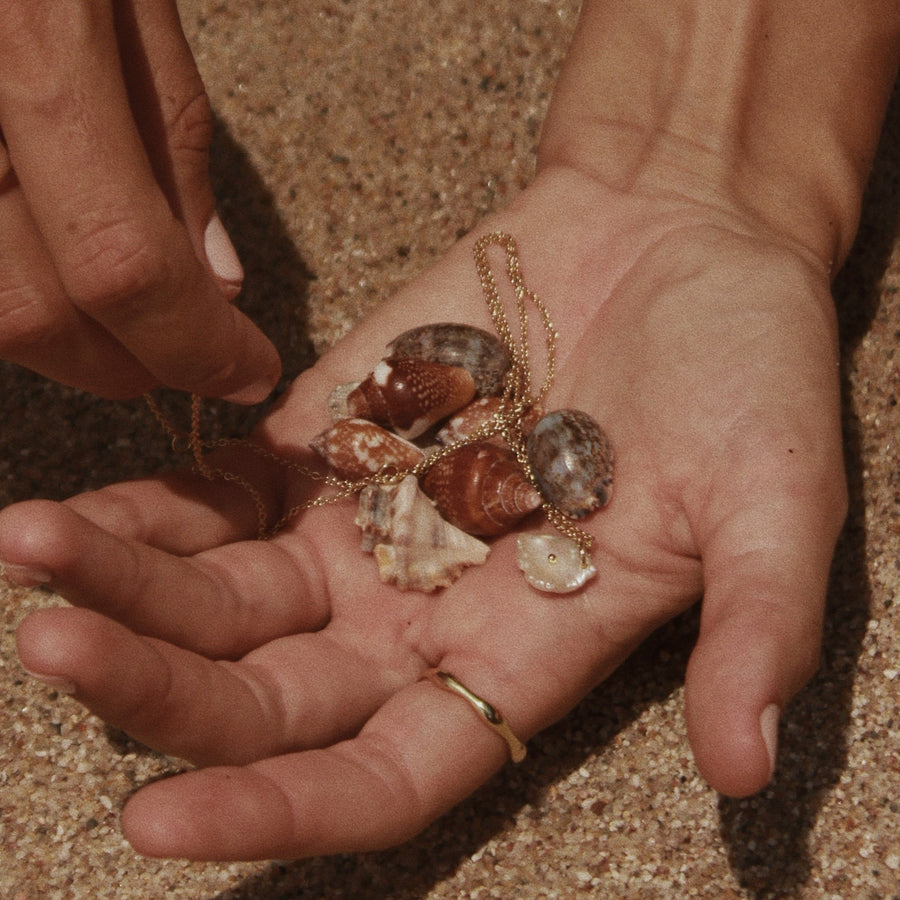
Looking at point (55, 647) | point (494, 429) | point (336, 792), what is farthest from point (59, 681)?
point (494, 429)

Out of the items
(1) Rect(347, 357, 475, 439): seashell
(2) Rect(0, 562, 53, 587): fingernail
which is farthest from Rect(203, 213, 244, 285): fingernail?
(2) Rect(0, 562, 53, 587): fingernail

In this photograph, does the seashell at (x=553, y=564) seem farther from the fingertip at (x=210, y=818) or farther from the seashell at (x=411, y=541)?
the fingertip at (x=210, y=818)

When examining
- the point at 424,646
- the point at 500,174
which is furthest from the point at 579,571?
the point at 500,174

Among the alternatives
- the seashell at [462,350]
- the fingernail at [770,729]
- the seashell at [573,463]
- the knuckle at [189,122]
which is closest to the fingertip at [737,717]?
the fingernail at [770,729]

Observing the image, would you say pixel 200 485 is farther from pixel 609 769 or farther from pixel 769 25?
pixel 769 25

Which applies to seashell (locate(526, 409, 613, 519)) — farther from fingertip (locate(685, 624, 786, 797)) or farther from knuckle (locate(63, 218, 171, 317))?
knuckle (locate(63, 218, 171, 317))

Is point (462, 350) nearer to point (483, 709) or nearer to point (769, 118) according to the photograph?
point (483, 709)

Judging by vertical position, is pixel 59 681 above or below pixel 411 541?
above
